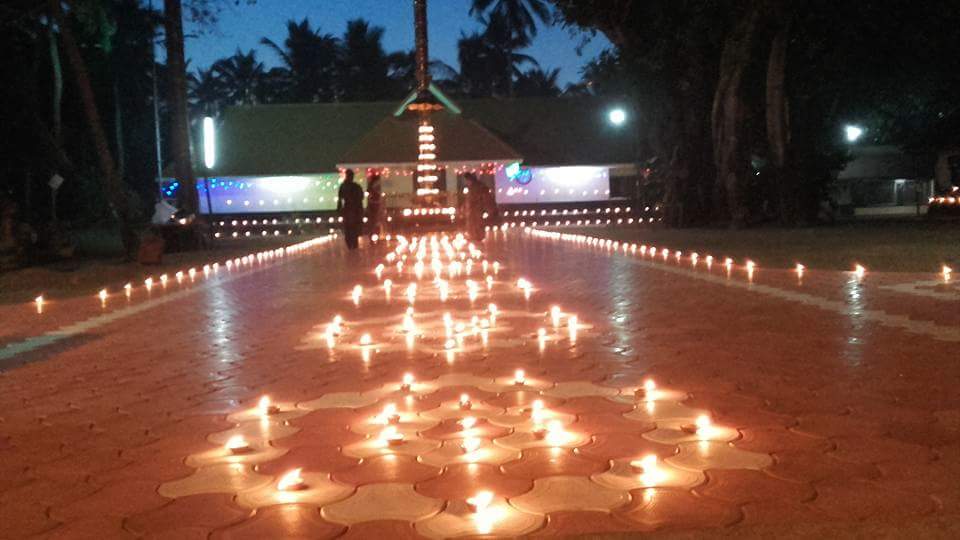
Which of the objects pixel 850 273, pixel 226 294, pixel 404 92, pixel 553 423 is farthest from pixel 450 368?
pixel 404 92

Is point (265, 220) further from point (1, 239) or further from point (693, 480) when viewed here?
point (693, 480)

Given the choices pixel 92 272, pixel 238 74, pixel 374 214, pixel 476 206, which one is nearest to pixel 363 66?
pixel 238 74

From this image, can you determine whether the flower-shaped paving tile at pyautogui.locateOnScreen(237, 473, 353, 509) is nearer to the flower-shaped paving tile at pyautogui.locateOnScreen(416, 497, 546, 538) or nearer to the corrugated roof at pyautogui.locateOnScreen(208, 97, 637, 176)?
the flower-shaped paving tile at pyautogui.locateOnScreen(416, 497, 546, 538)

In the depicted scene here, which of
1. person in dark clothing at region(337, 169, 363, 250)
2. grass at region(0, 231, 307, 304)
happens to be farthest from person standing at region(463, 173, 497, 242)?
grass at region(0, 231, 307, 304)

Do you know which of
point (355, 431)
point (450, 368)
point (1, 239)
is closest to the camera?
point (355, 431)

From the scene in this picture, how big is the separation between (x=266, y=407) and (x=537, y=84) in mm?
66839

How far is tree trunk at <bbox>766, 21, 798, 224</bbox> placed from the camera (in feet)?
86.6

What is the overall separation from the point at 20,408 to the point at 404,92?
57757 millimetres

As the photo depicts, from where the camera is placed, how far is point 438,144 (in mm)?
39969

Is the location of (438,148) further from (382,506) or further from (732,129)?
(382,506)

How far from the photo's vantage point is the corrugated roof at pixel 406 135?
1577 inches

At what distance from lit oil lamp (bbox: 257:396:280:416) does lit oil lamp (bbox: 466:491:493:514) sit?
2.04m

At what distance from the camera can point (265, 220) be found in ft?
139

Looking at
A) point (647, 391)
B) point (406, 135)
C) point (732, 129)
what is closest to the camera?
point (647, 391)
